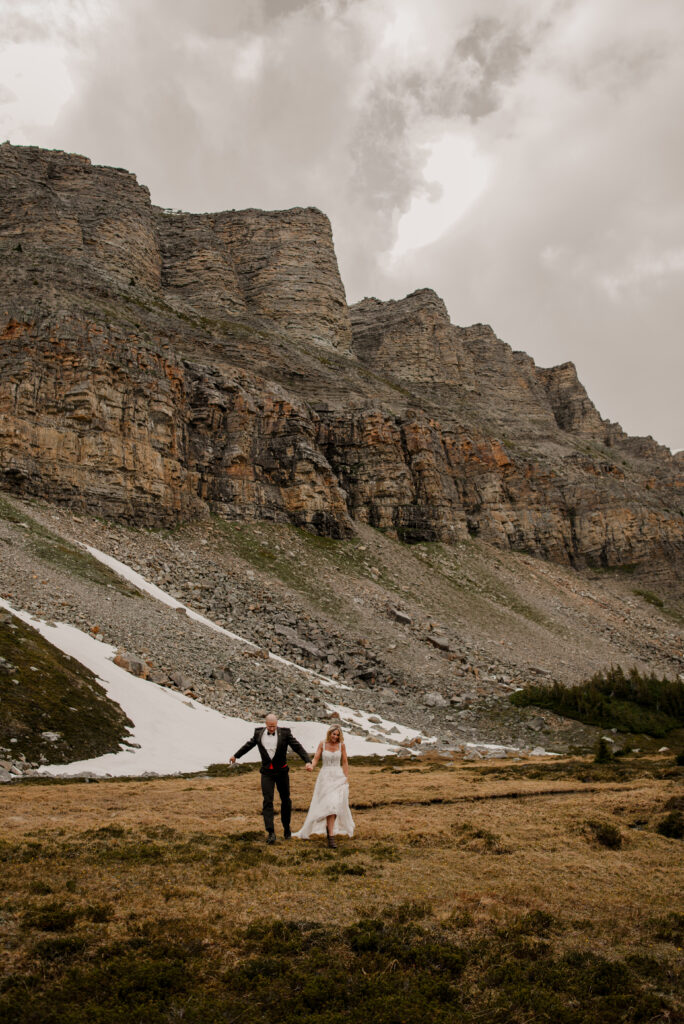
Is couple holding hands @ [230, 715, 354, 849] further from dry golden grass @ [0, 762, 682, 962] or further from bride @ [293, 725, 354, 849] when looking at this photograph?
dry golden grass @ [0, 762, 682, 962]

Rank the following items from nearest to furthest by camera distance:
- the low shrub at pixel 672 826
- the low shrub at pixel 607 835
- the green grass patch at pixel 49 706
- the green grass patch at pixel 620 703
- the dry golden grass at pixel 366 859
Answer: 1. the dry golden grass at pixel 366 859
2. the low shrub at pixel 607 835
3. the low shrub at pixel 672 826
4. the green grass patch at pixel 49 706
5. the green grass patch at pixel 620 703

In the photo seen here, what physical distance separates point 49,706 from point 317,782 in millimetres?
11199

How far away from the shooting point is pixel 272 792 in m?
9.99

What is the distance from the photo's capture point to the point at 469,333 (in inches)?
4924

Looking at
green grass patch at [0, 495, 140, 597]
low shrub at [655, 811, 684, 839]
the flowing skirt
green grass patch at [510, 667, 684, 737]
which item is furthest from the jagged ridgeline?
low shrub at [655, 811, 684, 839]

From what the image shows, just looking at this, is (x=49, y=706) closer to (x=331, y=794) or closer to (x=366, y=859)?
(x=331, y=794)

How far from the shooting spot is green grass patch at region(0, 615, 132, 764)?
15.9 meters

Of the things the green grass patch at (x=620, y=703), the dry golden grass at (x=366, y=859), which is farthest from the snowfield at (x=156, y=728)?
the green grass patch at (x=620, y=703)

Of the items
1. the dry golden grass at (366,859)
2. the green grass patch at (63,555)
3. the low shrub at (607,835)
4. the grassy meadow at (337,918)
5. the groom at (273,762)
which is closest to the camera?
the grassy meadow at (337,918)

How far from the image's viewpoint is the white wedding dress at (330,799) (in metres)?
9.85

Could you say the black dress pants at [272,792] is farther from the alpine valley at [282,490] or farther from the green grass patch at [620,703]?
the green grass patch at [620,703]

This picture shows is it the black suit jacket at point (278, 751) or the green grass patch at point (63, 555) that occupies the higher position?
the green grass patch at point (63, 555)

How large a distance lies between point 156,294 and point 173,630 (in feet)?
204

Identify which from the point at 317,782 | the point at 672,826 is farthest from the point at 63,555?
the point at 672,826
